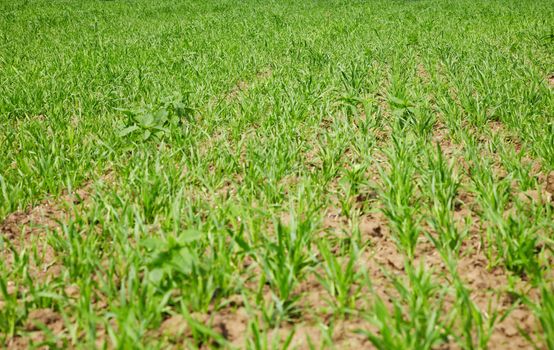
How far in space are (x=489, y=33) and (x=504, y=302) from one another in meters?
7.65

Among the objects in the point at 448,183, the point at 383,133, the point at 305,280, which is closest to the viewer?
the point at 305,280

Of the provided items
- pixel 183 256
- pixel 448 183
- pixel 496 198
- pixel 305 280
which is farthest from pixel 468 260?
pixel 183 256

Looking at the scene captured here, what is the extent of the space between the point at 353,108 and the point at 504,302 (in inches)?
93.9

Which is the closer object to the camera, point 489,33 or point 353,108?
point 353,108

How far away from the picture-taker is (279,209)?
237cm

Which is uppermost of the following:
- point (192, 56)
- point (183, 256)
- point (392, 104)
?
point (192, 56)

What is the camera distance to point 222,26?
10.3 metres

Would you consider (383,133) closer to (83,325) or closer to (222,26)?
(83,325)

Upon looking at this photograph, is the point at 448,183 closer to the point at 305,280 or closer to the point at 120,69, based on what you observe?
the point at 305,280

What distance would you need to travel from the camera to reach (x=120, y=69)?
568 centimetres

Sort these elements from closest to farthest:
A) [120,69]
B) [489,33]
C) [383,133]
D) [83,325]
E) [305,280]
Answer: [83,325] → [305,280] → [383,133] → [120,69] → [489,33]

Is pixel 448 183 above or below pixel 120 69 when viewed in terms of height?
below

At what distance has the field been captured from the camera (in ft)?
5.19

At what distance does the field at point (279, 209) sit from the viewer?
1582 millimetres
